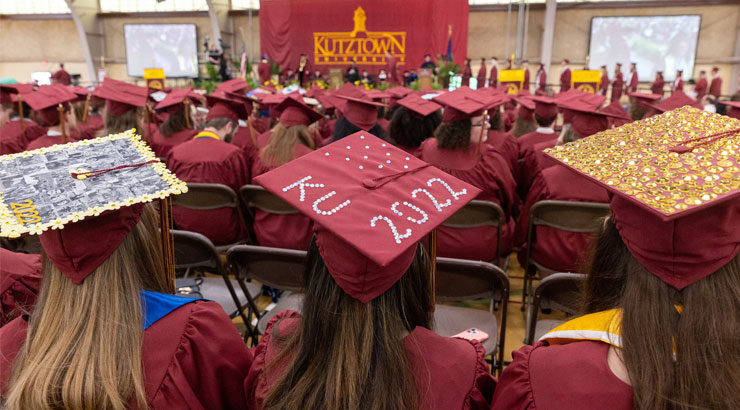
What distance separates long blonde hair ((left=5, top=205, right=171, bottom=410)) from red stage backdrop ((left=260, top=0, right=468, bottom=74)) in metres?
18.8

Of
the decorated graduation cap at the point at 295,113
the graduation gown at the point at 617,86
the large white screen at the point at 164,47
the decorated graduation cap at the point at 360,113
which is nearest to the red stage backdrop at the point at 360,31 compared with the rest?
the large white screen at the point at 164,47

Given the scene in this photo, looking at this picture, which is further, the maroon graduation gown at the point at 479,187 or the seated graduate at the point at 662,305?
the maroon graduation gown at the point at 479,187

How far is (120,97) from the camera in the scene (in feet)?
16.2

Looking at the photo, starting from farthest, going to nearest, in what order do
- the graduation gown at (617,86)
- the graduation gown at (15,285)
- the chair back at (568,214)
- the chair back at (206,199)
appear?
the graduation gown at (617,86) < the chair back at (206,199) < the chair back at (568,214) < the graduation gown at (15,285)

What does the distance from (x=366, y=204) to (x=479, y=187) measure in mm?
2424

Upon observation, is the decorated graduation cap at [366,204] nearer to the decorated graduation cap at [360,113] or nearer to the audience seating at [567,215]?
the audience seating at [567,215]

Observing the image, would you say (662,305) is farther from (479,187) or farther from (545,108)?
→ (545,108)

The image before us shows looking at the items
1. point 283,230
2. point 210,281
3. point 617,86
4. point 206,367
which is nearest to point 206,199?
point 283,230

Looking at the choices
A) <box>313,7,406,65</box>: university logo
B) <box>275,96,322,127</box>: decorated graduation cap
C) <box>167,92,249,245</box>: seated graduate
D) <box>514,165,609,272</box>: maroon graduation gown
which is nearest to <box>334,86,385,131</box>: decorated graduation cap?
<box>275,96,322,127</box>: decorated graduation cap

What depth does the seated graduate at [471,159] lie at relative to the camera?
3502 millimetres

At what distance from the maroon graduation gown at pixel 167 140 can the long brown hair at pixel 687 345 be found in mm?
5391

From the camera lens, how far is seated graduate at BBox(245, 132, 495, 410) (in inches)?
43.8

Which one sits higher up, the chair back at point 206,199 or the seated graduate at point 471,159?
the seated graduate at point 471,159

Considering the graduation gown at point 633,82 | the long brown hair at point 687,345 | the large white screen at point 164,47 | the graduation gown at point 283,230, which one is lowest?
the graduation gown at point 283,230
